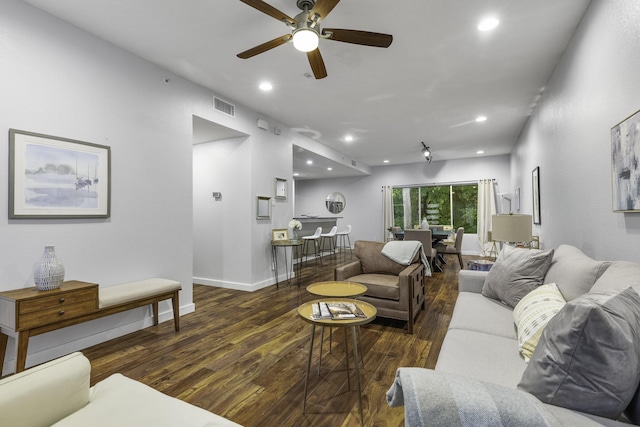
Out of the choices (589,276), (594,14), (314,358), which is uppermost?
(594,14)

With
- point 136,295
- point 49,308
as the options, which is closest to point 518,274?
point 136,295

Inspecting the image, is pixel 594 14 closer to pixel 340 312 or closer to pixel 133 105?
Answer: pixel 340 312

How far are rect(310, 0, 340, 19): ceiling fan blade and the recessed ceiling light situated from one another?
1438mm

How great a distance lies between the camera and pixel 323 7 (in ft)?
6.63

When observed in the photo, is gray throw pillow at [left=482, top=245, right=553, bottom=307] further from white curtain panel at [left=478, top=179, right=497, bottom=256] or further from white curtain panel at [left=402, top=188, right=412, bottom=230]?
white curtain panel at [left=402, top=188, right=412, bottom=230]

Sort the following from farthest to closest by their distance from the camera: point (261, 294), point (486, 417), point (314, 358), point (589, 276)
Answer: point (261, 294) < point (314, 358) < point (589, 276) < point (486, 417)

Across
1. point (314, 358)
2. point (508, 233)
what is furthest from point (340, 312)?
point (508, 233)

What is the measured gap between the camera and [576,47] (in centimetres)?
258

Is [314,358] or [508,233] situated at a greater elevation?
[508,233]

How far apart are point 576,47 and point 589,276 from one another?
7.26 feet

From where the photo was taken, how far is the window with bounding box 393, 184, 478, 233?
8.68 meters

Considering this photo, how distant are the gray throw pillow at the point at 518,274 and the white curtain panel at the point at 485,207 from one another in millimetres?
6375

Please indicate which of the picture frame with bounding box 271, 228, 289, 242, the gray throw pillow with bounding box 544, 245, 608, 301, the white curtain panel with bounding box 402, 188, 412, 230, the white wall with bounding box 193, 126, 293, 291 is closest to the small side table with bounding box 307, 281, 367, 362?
the gray throw pillow with bounding box 544, 245, 608, 301

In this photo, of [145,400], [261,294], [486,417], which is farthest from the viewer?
[261,294]
